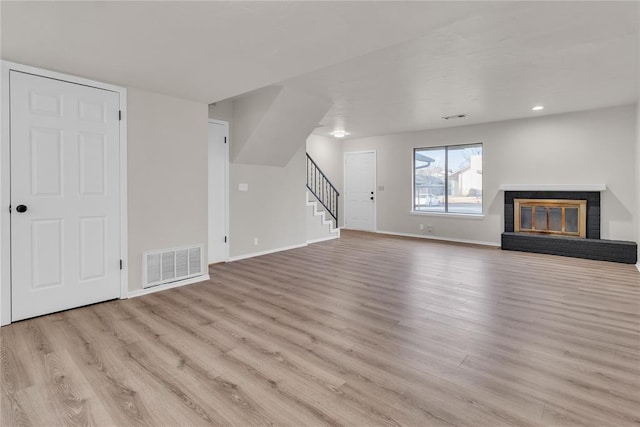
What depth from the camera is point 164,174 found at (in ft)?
12.9

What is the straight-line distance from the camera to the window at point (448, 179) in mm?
7500

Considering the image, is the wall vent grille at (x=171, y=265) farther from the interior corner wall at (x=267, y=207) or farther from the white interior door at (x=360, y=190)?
the white interior door at (x=360, y=190)

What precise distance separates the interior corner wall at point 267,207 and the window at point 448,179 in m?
3.29

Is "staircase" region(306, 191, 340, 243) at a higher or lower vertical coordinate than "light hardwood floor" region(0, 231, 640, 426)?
higher

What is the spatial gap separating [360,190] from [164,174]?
20.6 ft

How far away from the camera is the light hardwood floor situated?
1787 millimetres

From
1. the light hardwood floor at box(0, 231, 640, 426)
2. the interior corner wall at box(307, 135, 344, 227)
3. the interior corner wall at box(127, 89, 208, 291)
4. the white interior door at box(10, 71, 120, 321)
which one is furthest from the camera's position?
the interior corner wall at box(307, 135, 344, 227)

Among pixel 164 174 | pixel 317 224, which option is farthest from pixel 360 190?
pixel 164 174

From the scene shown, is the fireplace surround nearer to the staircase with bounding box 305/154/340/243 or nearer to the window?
the window

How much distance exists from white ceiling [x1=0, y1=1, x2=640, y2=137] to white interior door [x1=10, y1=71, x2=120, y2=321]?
12.5 inches

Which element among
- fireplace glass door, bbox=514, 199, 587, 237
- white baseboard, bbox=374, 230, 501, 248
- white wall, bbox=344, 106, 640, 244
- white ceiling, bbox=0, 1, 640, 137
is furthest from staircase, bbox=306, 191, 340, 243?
fireplace glass door, bbox=514, 199, 587, 237

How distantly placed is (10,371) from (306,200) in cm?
535

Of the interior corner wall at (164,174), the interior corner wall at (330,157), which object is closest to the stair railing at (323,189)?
the interior corner wall at (330,157)

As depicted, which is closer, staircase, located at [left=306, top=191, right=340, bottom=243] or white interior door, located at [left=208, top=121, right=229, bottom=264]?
white interior door, located at [left=208, top=121, right=229, bottom=264]
